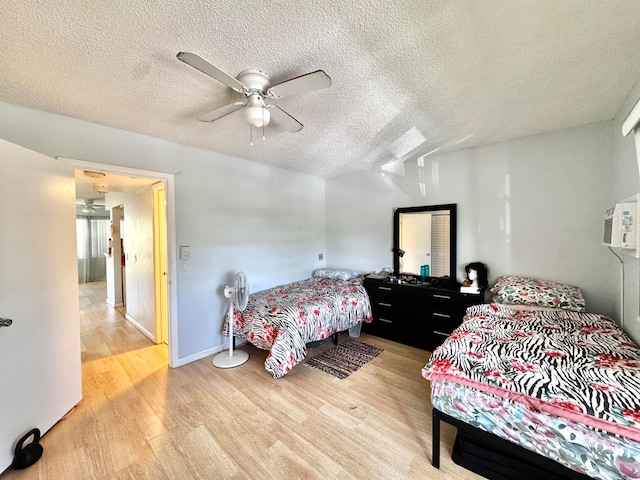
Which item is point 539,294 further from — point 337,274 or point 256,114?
point 256,114

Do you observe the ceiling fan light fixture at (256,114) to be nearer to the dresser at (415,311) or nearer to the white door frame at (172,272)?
the white door frame at (172,272)

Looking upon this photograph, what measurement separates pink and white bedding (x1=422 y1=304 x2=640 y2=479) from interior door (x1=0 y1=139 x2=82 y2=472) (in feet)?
8.66

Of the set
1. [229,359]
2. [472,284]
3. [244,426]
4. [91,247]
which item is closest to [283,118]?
[244,426]

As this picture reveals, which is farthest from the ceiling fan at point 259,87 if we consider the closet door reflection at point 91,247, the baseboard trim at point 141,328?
the closet door reflection at point 91,247

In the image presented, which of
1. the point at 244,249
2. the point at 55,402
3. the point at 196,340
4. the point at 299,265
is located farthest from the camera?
the point at 299,265

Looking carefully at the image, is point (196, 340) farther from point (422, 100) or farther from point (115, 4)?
point (422, 100)

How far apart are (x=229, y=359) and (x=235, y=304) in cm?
63

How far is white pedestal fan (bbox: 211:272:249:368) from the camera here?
291 centimetres

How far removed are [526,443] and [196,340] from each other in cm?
306

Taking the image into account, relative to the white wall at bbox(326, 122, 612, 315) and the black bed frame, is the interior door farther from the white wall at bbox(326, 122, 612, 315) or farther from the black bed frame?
the white wall at bbox(326, 122, 612, 315)

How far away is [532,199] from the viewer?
9.30 feet

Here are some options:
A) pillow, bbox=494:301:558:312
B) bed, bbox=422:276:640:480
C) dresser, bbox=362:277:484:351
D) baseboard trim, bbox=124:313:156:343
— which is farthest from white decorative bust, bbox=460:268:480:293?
baseboard trim, bbox=124:313:156:343

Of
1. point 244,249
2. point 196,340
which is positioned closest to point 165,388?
point 196,340

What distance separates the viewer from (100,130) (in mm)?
2377
